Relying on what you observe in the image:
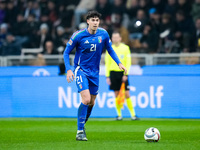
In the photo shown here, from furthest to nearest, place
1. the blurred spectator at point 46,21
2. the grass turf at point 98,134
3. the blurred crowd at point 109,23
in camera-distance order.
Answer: the blurred spectator at point 46,21 < the blurred crowd at point 109,23 < the grass turf at point 98,134

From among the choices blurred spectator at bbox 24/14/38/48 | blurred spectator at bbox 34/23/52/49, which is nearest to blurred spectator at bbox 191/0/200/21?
blurred spectator at bbox 34/23/52/49

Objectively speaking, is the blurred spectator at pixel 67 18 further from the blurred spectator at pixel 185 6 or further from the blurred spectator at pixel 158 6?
the blurred spectator at pixel 185 6

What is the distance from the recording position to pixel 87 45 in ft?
29.3

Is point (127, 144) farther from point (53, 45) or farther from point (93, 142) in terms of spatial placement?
point (53, 45)

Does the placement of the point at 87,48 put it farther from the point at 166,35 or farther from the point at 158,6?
the point at 158,6

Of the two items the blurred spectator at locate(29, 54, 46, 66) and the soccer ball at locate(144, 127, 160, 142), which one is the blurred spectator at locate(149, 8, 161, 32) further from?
the soccer ball at locate(144, 127, 160, 142)

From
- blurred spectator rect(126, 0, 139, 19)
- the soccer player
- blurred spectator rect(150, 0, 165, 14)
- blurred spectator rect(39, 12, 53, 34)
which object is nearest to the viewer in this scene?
the soccer player

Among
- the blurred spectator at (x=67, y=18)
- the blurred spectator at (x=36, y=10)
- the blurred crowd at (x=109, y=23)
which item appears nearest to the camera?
the blurred crowd at (x=109, y=23)

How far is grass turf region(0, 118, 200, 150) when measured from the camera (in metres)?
7.81

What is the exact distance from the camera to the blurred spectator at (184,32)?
1658 centimetres

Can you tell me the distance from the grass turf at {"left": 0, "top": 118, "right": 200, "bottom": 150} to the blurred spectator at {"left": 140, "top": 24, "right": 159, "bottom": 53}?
174 inches

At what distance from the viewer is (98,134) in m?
9.94

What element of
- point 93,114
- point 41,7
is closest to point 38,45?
point 41,7

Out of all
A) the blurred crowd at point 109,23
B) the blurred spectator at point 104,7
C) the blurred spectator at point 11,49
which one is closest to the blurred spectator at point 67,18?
the blurred crowd at point 109,23
